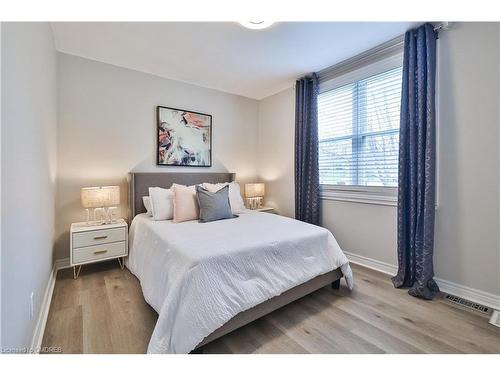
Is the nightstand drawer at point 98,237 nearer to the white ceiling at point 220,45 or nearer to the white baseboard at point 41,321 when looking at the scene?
the white baseboard at point 41,321

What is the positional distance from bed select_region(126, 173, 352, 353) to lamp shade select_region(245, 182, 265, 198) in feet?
4.30

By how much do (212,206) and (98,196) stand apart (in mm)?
1248

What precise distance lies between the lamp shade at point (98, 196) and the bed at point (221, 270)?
0.42m

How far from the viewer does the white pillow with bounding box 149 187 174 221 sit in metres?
2.58

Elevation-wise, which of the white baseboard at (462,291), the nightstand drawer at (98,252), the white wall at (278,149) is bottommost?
the white baseboard at (462,291)

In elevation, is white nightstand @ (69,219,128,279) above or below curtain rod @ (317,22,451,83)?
below

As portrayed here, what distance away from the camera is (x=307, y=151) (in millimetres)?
3258

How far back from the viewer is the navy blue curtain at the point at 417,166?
2.09 meters

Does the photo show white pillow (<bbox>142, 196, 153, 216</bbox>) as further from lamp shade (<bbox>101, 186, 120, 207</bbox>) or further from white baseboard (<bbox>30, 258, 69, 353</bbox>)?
white baseboard (<bbox>30, 258, 69, 353</bbox>)

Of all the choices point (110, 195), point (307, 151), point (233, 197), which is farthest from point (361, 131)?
point (110, 195)

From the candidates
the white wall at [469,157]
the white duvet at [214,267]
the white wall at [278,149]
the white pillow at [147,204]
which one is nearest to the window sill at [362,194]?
the white wall at [469,157]

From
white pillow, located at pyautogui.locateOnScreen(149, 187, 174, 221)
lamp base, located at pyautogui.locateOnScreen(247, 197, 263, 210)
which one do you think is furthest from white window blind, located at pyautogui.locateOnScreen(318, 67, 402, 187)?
white pillow, located at pyautogui.locateOnScreen(149, 187, 174, 221)

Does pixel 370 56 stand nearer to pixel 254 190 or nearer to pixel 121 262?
pixel 254 190
